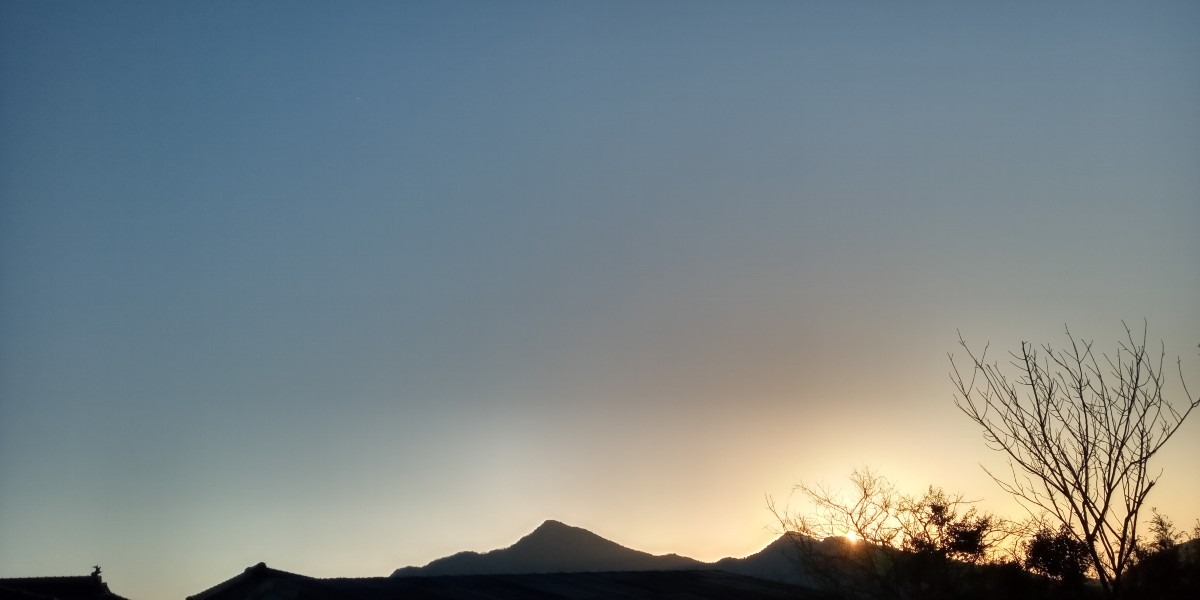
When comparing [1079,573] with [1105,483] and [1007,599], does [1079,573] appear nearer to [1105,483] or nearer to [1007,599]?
[1007,599]

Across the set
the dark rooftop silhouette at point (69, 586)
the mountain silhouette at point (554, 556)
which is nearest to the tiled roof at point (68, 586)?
the dark rooftop silhouette at point (69, 586)

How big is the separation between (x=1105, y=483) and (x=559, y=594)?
818 cm

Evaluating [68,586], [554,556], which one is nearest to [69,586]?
[68,586]

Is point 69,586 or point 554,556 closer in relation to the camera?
point 69,586

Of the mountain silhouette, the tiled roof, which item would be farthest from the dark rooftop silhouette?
the mountain silhouette

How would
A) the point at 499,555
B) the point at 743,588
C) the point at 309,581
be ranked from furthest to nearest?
the point at 499,555 → the point at 743,588 → the point at 309,581

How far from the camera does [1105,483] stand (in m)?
8.50

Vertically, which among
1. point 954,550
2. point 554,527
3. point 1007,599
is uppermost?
point 554,527

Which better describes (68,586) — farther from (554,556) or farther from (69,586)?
(554,556)

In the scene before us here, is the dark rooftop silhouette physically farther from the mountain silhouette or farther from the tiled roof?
the mountain silhouette

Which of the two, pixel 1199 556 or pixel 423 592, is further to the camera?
pixel 1199 556

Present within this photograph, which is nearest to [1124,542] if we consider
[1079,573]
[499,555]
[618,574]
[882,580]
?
[618,574]

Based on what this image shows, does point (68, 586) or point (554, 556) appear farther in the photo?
point (554, 556)

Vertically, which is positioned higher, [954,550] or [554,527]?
[554,527]
